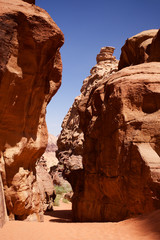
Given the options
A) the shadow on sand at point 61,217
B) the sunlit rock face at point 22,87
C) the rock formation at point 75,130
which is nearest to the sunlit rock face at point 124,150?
the shadow on sand at point 61,217

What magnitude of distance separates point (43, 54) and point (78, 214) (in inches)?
303

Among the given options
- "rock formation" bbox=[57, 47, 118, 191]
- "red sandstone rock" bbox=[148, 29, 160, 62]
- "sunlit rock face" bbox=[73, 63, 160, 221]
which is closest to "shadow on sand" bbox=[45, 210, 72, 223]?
"sunlit rock face" bbox=[73, 63, 160, 221]

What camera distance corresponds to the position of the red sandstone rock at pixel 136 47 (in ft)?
48.3

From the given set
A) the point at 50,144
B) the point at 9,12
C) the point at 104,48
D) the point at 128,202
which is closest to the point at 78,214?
the point at 128,202

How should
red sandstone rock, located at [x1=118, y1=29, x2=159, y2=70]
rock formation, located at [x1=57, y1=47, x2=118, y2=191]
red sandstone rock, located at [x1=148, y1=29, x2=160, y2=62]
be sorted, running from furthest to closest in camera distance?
rock formation, located at [x1=57, y1=47, x2=118, y2=191]
red sandstone rock, located at [x1=118, y1=29, x2=159, y2=70]
red sandstone rock, located at [x1=148, y1=29, x2=160, y2=62]

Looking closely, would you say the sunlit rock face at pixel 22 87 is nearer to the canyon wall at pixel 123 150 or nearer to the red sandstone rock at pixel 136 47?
the canyon wall at pixel 123 150

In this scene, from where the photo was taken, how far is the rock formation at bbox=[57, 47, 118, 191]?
23850 mm

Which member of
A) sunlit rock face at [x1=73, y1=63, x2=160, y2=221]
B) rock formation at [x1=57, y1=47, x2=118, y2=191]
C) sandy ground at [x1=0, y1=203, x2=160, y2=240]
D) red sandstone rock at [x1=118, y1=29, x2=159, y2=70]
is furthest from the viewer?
rock formation at [x1=57, y1=47, x2=118, y2=191]

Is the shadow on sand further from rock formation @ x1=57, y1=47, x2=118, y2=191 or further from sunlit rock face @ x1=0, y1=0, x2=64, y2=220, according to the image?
rock formation @ x1=57, y1=47, x2=118, y2=191

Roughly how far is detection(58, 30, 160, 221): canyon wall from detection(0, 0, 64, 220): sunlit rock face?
290 centimetres

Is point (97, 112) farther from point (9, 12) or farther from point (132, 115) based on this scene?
point (9, 12)

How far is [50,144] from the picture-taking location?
80.2 metres

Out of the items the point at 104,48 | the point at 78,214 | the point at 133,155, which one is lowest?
the point at 78,214

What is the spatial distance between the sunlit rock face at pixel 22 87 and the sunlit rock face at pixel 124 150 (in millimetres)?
2907
